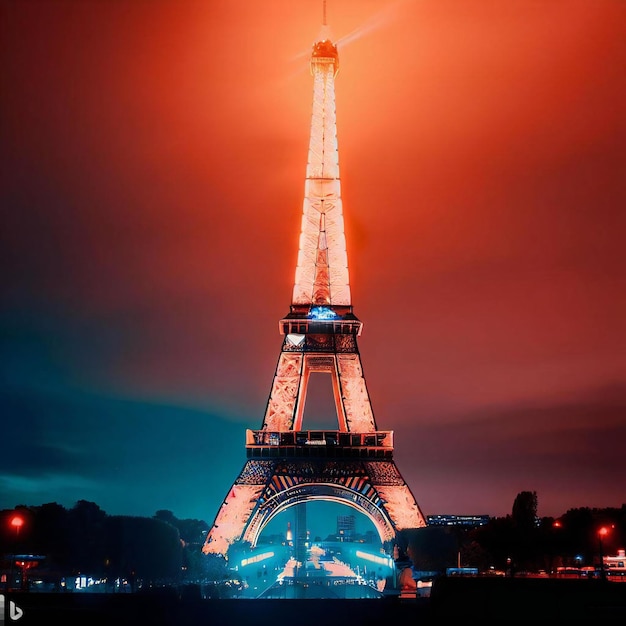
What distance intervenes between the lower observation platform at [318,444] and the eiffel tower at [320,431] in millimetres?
90

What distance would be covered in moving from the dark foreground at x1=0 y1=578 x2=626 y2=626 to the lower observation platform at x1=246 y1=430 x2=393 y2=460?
44318 millimetres

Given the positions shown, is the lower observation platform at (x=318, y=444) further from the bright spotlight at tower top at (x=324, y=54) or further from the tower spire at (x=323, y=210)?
the bright spotlight at tower top at (x=324, y=54)

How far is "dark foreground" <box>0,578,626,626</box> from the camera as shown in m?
28.4

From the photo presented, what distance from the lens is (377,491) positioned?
7556 cm

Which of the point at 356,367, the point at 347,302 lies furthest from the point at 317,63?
the point at 356,367

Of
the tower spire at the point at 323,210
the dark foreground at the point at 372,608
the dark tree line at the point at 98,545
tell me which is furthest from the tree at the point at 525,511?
the dark foreground at the point at 372,608

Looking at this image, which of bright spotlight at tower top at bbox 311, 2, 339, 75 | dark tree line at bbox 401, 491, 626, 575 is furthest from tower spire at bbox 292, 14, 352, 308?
dark tree line at bbox 401, 491, 626, 575

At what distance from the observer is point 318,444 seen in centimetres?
7731

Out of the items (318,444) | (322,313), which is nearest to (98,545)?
(318,444)

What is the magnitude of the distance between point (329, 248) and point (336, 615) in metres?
56.8

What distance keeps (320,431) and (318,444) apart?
129 cm

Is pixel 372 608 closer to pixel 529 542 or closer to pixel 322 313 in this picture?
pixel 322 313

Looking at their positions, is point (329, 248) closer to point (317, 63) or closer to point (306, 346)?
point (306, 346)

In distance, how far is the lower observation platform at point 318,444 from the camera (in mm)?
77062
